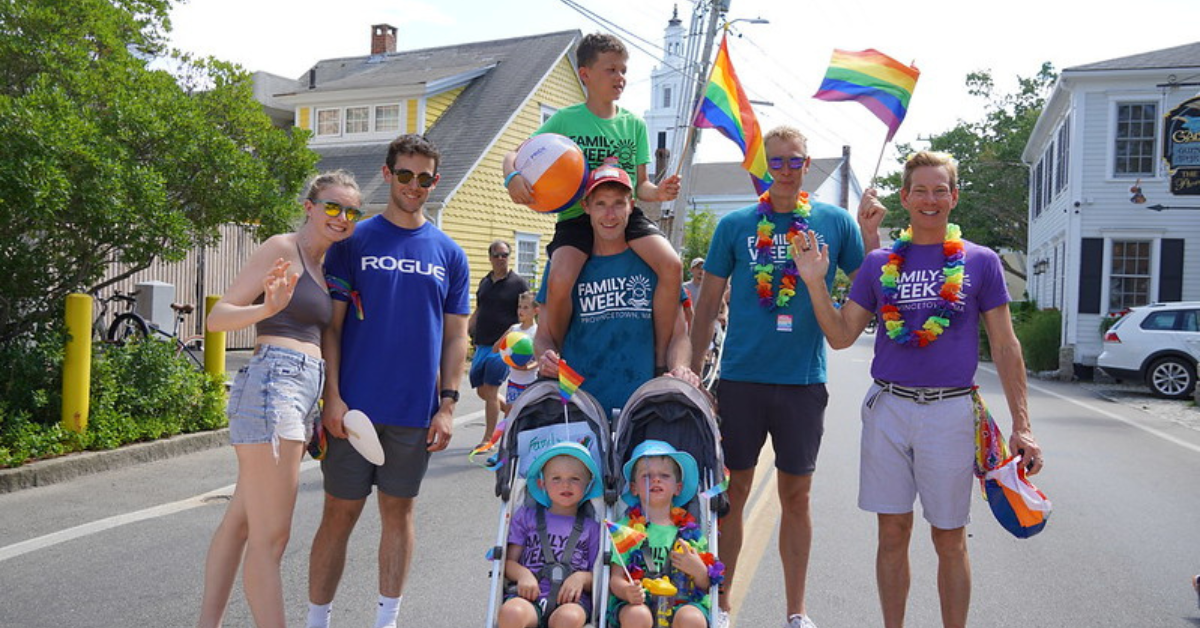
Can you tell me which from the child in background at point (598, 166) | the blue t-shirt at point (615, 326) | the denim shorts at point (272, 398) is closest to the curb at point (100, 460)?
the denim shorts at point (272, 398)

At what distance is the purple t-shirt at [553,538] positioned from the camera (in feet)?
12.5

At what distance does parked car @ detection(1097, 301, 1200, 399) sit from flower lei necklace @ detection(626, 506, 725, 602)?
16824 mm

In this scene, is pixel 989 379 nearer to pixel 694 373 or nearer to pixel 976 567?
pixel 976 567

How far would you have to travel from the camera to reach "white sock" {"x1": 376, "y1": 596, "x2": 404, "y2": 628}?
4383mm

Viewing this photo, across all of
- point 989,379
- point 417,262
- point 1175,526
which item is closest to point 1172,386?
point 989,379

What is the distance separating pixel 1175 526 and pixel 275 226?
9.57m

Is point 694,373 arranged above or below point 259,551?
above

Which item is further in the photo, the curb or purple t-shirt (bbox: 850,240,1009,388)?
the curb

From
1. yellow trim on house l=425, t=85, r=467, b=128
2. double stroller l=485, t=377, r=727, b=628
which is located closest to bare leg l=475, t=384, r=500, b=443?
double stroller l=485, t=377, r=727, b=628

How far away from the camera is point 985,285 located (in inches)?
164

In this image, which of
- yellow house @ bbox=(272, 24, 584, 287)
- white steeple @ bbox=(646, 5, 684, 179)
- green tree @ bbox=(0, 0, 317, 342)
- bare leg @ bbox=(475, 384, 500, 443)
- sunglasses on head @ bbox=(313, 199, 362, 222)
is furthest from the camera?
white steeple @ bbox=(646, 5, 684, 179)

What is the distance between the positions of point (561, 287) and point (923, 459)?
1.85 meters

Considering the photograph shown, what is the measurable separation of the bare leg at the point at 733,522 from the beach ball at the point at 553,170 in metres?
1.67

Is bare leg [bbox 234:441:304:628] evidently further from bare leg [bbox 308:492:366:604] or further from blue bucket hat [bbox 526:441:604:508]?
blue bucket hat [bbox 526:441:604:508]
